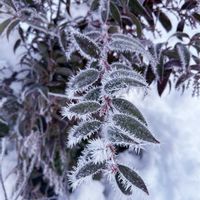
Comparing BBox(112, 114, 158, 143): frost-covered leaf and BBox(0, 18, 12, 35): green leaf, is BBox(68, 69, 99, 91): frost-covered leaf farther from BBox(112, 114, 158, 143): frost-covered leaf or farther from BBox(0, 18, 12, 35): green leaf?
BBox(0, 18, 12, 35): green leaf

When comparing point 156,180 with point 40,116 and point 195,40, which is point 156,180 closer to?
point 40,116

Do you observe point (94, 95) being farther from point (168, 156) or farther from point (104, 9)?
point (168, 156)

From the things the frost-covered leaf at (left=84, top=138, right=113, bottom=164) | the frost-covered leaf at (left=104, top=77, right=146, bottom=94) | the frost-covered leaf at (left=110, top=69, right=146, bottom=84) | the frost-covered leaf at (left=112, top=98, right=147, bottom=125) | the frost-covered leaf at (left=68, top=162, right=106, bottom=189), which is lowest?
the frost-covered leaf at (left=68, top=162, right=106, bottom=189)

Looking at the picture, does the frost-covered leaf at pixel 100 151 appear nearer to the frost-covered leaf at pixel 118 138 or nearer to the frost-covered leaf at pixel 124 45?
the frost-covered leaf at pixel 118 138

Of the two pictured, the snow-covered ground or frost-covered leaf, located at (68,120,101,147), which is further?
the snow-covered ground

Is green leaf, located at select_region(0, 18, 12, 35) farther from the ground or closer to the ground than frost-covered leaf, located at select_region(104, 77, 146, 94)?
farther from the ground

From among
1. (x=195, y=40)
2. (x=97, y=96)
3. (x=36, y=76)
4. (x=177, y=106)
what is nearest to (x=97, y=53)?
(x=97, y=96)

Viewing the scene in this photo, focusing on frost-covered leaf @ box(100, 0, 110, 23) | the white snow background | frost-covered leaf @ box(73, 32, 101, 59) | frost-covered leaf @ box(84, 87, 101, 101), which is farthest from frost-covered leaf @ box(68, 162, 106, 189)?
the white snow background
